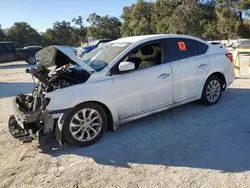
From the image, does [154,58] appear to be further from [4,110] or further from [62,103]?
[4,110]

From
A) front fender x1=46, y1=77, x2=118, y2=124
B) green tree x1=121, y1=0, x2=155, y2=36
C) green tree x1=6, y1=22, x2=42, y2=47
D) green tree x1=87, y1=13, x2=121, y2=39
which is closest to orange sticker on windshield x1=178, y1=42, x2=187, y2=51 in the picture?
front fender x1=46, y1=77, x2=118, y2=124

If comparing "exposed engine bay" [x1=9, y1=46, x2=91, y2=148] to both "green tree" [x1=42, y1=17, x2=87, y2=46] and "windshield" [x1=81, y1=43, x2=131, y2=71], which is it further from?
"green tree" [x1=42, y1=17, x2=87, y2=46]

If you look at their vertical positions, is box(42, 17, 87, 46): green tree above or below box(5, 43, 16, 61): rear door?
above

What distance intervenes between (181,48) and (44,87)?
273 cm

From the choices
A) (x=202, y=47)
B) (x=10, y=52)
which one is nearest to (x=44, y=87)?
(x=202, y=47)

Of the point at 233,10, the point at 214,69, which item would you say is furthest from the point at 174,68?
the point at 233,10

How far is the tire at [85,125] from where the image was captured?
3689 mm

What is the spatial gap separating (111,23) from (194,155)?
5609cm

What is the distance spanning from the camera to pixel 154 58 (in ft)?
15.3

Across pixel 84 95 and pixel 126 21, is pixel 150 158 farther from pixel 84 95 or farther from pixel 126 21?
pixel 126 21

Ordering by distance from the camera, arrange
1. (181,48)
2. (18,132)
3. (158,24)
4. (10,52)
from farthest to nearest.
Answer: (158,24)
(10,52)
(181,48)
(18,132)

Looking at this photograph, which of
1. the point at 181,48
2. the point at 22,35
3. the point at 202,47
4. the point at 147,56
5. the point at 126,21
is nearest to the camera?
the point at 147,56

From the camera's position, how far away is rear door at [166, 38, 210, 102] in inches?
185

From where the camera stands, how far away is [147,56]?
4719 millimetres
